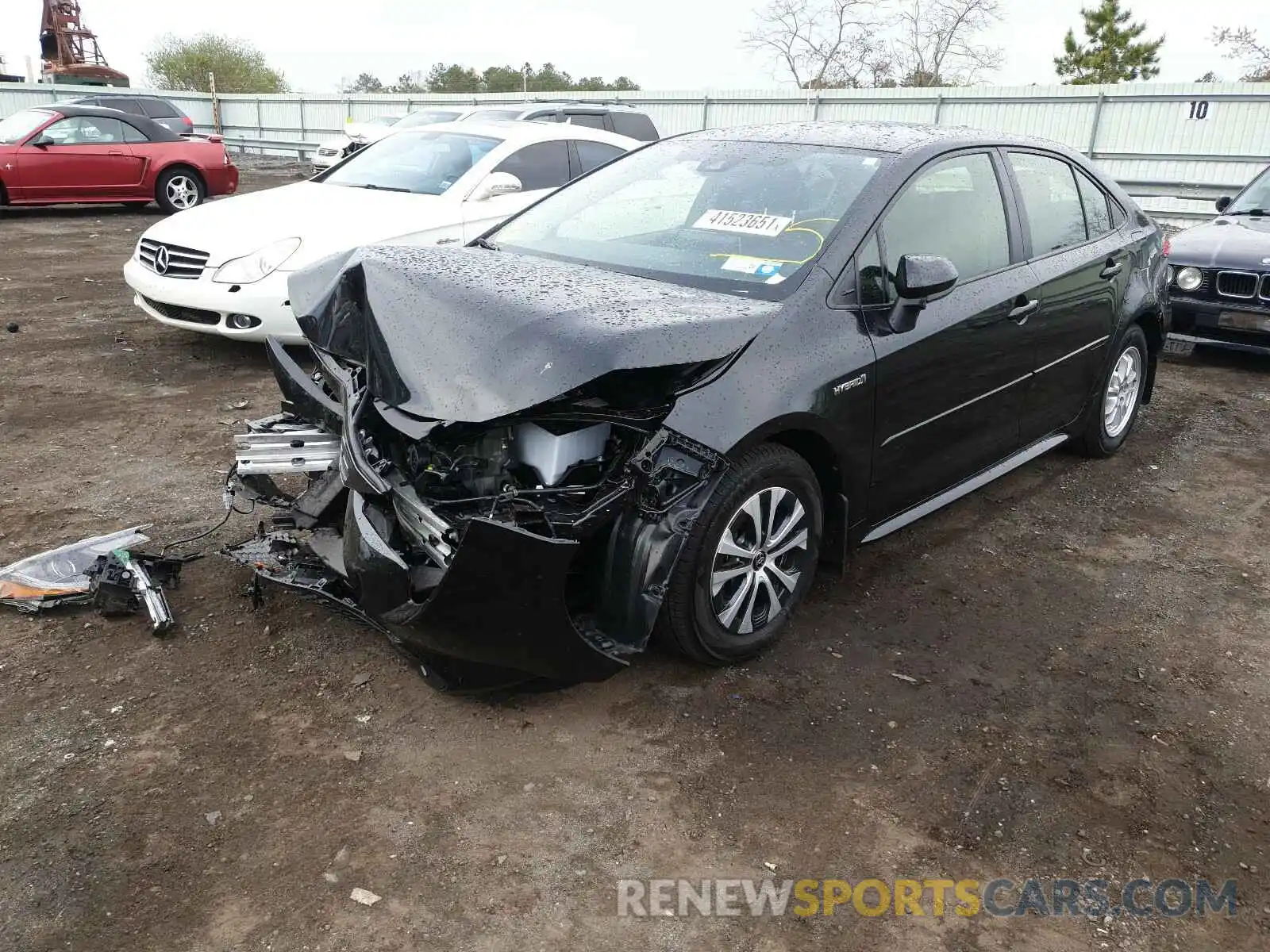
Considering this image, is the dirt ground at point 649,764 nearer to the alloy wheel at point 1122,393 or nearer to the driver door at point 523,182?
the alloy wheel at point 1122,393

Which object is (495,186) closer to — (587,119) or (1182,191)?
(587,119)

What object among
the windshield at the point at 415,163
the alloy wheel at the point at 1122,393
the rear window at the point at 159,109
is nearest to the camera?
the alloy wheel at the point at 1122,393

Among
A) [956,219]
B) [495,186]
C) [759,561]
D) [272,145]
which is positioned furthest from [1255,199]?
[272,145]

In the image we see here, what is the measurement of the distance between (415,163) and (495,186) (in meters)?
0.86

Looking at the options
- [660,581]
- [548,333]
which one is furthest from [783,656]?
[548,333]

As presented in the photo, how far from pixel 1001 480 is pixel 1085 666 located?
191cm

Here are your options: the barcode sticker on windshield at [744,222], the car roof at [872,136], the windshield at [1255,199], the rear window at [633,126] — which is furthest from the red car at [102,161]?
the windshield at [1255,199]

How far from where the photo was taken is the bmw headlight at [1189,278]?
24.7 feet

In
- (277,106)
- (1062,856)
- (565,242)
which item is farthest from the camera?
(277,106)

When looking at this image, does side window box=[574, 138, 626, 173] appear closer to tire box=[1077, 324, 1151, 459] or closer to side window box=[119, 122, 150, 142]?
tire box=[1077, 324, 1151, 459]

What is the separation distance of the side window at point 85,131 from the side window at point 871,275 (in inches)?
553

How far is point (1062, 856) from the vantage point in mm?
2652

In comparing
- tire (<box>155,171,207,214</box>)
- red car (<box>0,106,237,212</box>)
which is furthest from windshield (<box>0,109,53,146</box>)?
tire (<box>155,171,207,214</box>)

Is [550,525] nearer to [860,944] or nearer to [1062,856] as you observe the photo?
[860,944]
